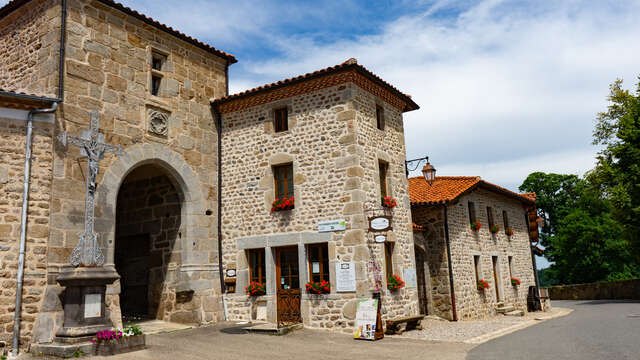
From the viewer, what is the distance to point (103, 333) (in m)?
7.72

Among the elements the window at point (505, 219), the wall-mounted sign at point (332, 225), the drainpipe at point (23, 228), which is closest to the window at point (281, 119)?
the wall-mounted sign at point (332, 225)

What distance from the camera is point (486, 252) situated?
16203 millimetres

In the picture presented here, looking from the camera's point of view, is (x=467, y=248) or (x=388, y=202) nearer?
(x=388, y=202)

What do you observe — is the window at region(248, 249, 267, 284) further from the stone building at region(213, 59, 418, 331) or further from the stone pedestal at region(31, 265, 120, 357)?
the stone pedestal at region(31, 265, 120, 357)

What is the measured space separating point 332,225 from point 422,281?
4823 mm

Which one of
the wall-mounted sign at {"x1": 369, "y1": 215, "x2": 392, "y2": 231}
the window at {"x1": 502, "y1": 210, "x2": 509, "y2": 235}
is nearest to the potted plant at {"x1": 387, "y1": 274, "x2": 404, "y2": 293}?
the wall-mounted sign at {"x1": 369, "y1": 215, "x2": 392, "y2": 231}

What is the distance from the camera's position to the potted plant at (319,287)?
10281 mm

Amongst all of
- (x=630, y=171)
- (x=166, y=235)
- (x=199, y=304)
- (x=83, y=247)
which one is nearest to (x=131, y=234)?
(x=166, y=235)

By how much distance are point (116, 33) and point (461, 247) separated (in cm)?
1124

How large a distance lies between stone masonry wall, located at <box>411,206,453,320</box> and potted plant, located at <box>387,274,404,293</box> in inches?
107

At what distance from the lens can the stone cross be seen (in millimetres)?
8336

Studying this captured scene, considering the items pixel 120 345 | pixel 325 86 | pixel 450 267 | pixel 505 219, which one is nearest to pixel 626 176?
pixel 505 219

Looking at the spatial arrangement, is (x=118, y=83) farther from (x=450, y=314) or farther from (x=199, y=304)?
(x=450, y=314)

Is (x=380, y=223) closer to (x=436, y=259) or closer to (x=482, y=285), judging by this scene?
(x=436, y=259)
